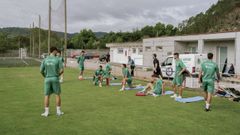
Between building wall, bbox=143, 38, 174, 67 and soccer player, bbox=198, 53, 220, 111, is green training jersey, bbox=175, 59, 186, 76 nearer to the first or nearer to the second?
soccer player, bbox=198, 53, 220, 111

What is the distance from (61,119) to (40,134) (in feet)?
5.39

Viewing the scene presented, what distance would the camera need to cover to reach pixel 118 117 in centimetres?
965

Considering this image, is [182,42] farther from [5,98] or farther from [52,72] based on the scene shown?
[52,72]

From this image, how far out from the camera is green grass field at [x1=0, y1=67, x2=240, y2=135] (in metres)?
8.11

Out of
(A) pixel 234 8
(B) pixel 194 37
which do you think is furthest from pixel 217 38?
(A) pixel 234 8

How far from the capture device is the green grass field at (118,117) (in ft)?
26.6

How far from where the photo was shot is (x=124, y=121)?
29.8ft

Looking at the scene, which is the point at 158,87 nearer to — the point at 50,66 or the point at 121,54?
the point at 50,66

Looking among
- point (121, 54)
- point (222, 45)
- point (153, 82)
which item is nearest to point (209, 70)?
point (153, 82)

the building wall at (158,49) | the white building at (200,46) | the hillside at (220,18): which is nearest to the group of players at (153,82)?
the white building at (200,46)

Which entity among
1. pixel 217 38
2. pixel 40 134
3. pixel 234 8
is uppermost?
pixel 234 8

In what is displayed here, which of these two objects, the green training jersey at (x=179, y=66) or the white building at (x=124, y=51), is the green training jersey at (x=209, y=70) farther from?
the white building at (x=124, y=51)

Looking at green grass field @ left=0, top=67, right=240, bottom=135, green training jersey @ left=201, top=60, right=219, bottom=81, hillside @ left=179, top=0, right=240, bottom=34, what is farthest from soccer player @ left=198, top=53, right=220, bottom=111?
hillside @ left=179, top=0, right=240, bottom=34

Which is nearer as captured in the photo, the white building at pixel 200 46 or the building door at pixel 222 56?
the white building at pixel 200 46
